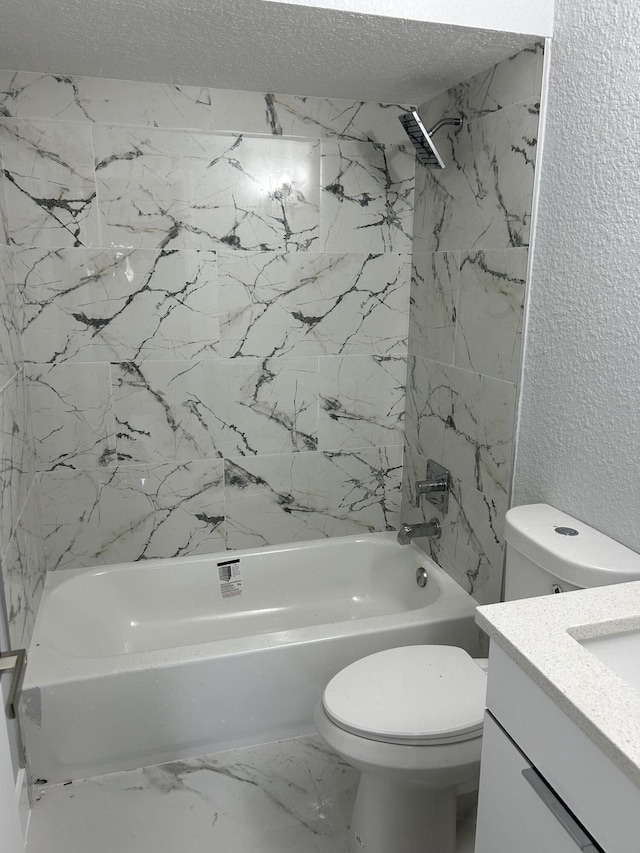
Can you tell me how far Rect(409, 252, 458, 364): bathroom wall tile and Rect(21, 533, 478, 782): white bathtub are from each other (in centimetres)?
83

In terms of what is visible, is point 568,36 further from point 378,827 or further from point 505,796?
point 378,827

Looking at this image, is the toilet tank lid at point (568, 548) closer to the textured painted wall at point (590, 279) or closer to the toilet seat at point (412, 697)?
the textured painted wall at point (590, 279)

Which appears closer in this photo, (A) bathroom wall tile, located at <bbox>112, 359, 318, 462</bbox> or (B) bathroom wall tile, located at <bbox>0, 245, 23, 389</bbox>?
(B) bathroom wall tile, located at <bbox>0, 245, 23, 389</bbox>

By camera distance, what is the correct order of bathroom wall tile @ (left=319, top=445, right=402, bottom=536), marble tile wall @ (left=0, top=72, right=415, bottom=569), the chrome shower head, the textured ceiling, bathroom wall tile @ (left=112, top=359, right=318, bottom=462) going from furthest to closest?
bathroom wall tile @ (left=319, top=445, right=402, bottom=536), bathroom wall tile @ (left=112, top=359, right=318, bottom=462), marble tile wall @ (left=0, top=72, right=415, bottom=569), the chrome shower head, the textured ceiling

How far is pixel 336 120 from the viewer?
229 cm

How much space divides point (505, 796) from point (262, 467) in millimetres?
1671

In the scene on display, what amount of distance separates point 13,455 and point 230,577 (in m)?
0.99

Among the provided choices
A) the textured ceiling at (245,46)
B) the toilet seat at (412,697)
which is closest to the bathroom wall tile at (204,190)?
the textured ceiling at (245,46)

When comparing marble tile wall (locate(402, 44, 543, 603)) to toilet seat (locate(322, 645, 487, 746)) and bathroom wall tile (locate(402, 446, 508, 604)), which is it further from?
toilet seat (locate(322, 645, 487, 746))

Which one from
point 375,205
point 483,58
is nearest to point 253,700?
point 375,205

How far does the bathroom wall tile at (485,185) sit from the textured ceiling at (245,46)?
182 millimetres

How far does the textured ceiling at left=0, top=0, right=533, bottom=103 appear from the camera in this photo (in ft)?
4.89

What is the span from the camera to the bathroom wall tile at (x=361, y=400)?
2.52 m

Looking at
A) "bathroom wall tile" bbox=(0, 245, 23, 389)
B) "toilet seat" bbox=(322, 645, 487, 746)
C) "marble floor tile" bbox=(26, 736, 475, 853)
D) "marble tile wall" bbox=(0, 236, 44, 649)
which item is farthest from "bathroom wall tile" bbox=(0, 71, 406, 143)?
"marble floor tile" bbox=(26, 736, 475, 853)
